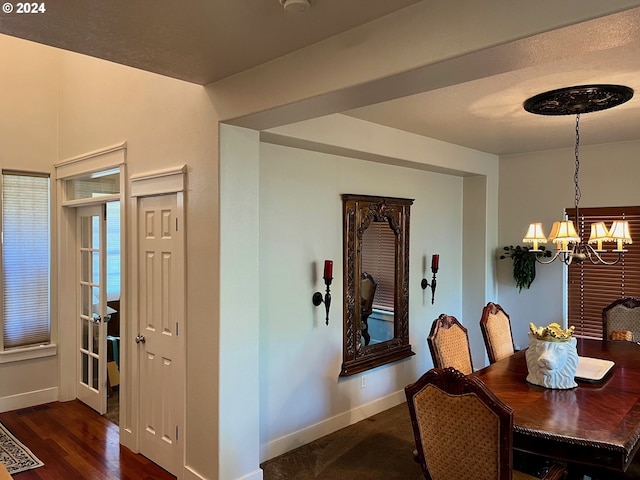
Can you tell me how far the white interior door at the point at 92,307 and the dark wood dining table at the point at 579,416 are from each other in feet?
11.0

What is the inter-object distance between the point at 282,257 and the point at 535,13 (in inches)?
94.4

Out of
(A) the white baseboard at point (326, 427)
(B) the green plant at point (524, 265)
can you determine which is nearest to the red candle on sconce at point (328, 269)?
(A) the white baseboard at point (326, 427)

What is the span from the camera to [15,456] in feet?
11.3

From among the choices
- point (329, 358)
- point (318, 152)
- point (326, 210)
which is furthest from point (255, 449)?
point (318, 152)

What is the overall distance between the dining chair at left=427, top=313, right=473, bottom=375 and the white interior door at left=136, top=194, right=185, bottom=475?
1.68 meters

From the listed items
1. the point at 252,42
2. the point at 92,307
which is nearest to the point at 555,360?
the point at 252,42

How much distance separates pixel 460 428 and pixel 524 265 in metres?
3.35

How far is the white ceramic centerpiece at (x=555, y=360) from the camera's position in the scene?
269 centimetres

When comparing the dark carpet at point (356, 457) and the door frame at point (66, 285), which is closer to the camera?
the dark carpet at point (356, 457)

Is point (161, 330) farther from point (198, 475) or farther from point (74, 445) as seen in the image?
point (74, 445)

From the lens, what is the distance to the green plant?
4.93m

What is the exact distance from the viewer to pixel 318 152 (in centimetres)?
373

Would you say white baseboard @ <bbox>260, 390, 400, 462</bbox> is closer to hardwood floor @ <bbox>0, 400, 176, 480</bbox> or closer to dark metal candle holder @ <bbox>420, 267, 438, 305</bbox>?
hardwood floor @ <bbox>0, 400, 176, 480</bbox>

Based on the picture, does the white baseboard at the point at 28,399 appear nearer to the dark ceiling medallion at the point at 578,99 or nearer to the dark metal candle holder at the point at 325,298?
the dark metal candle holder at the point at 325,298
